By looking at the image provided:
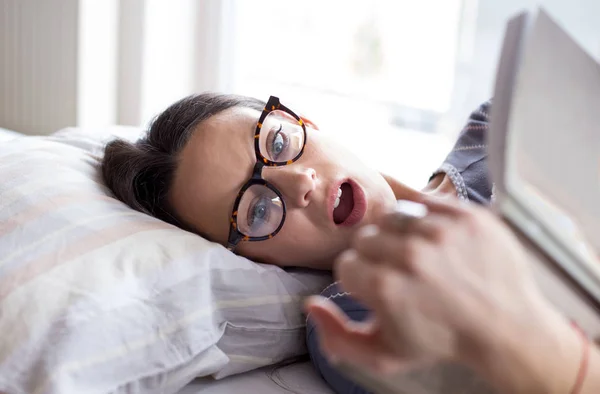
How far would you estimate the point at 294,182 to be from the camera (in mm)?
1120

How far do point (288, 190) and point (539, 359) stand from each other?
69cm

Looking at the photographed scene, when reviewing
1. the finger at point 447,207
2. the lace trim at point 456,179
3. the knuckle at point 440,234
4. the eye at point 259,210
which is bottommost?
the eye at point 259,210

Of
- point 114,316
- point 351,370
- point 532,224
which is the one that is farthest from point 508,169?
point 114,316

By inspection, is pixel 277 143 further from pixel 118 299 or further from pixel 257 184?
pixel 118 299

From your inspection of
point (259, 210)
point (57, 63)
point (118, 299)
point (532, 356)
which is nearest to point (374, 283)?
point (532, 356)

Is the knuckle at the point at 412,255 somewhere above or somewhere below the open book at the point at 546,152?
below

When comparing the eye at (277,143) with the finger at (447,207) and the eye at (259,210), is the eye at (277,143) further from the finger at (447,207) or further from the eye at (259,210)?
the finger at (447,207)

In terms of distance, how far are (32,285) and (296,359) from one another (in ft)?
1.49

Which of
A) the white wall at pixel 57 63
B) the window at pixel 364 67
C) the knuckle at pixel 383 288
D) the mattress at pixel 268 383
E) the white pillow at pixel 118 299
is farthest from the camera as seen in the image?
the white wall at pixel 57 63

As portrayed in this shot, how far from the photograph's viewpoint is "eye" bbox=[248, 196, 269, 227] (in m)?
1.15

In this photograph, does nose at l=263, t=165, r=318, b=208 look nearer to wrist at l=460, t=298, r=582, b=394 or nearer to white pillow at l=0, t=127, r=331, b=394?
white pillow at l=0, t=127, r=331, b=394

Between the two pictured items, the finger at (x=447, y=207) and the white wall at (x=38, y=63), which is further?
the white wall at (x=38, y=63)

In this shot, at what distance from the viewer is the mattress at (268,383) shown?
1.04 metres

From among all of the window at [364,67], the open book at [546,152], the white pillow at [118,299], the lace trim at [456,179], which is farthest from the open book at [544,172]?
the window at [364,67]
